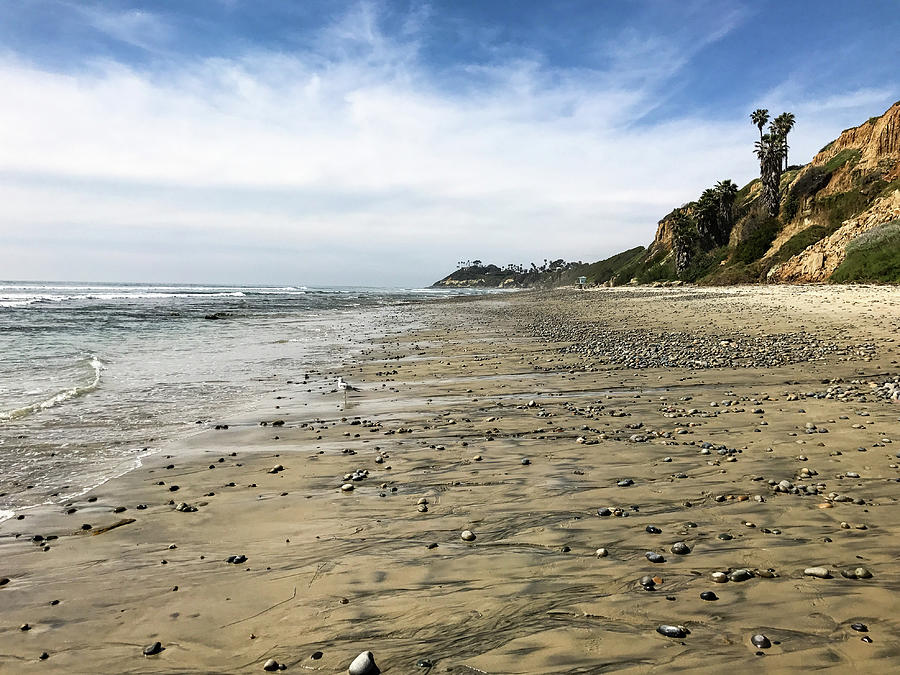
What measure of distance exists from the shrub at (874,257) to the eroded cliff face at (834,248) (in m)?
2.08

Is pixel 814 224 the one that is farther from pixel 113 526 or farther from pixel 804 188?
pixel 113 526

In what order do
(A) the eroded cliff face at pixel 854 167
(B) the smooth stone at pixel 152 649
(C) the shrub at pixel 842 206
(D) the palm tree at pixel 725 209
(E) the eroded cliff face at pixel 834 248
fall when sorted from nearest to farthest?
1. (B) the smooth stone at pixel 152 649
2. (E) the eroded cliff face at pixel 834 248
3. (C) the shrub at pixel 842 206
4. (A) the eroded cliff face at pixel 854 167
5. (D) the palm tree at pixel 725 209

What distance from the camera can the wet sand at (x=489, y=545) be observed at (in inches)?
143

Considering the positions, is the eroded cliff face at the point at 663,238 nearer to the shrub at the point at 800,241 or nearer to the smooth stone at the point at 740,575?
the shrub at the point at 800,241

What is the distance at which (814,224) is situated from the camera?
60.5 meters

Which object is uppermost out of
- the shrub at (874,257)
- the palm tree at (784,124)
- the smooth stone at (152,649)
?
the palm tree at (784,124)

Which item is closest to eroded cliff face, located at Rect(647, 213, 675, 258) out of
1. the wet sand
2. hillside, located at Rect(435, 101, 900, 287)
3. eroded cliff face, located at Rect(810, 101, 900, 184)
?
hillside, located at Rect(435, 101, 900, 287)

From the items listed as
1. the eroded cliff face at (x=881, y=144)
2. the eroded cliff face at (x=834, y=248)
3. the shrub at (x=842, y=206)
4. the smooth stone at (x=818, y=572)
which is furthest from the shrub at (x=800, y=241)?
the smooth stone at (x=818, y=572)

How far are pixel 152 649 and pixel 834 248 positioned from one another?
210 feet

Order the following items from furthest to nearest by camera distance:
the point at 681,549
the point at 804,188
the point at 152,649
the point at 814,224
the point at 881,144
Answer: the point at 804,188, the point at 814,224, the point at 881,144, the point at 681,549, the point at 152,649

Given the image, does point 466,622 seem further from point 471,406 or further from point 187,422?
point 187,422

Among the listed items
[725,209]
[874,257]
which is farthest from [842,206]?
[725,209]

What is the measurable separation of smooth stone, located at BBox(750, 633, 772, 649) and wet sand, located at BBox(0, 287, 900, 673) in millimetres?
38

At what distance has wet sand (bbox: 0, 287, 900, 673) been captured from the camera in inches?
143
